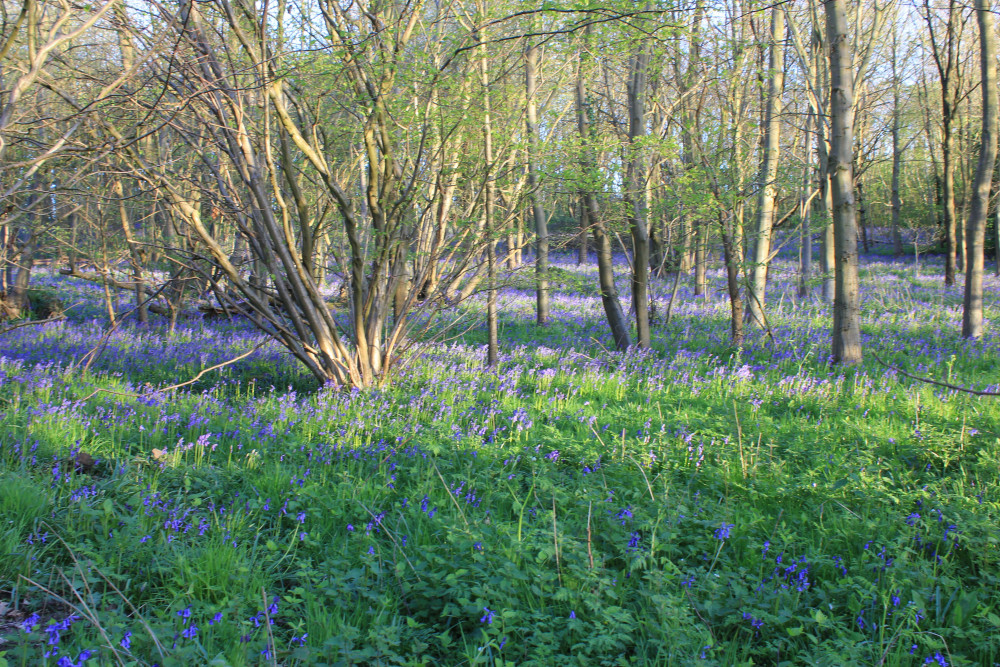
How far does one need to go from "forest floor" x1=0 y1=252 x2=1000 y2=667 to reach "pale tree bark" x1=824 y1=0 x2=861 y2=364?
1158 millimetres

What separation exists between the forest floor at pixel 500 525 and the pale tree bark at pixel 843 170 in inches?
45.6

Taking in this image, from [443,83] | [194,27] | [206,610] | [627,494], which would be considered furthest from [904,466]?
[194,27]

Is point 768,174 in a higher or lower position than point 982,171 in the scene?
higher

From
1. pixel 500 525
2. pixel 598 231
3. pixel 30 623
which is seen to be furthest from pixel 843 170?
pixel 30 623

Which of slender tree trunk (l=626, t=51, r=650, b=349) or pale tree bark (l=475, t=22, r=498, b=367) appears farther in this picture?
slender tree trunk (l=626, t=51, r=650, b=349)

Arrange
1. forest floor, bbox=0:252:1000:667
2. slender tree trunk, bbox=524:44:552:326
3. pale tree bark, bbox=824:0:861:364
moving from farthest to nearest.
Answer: pale tree bark, bbox=824:0:861:364, slender tree trunk, bbox=524:44:552:326, forest floor, bbox=0:252:1000:667

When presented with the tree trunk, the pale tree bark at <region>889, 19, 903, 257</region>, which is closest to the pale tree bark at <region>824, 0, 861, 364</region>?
the tree trunk

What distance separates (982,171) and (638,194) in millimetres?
5208

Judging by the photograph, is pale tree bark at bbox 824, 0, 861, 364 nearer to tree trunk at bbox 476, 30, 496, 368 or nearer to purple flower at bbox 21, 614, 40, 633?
tree trunk at bbox 476, 30, 496, 368

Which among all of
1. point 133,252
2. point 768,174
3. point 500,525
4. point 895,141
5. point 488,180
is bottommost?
point 500,525

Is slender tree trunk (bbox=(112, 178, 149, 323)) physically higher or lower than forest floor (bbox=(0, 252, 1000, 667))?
higher

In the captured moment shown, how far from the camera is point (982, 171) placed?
8.50 m

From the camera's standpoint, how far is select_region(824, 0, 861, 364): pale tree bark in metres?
6.80

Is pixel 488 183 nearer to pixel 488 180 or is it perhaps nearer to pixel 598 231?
pixel 488 180
